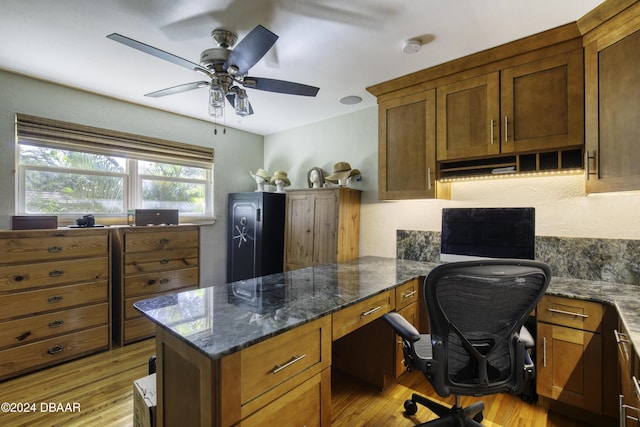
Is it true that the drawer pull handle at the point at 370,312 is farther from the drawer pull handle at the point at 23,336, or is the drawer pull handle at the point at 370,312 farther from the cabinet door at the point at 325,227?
the drawer pull handle at the point at 23,336

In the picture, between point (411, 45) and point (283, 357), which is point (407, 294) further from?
point (411, 45)

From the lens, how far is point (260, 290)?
1676 mm

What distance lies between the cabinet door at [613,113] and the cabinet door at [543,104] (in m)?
0.07

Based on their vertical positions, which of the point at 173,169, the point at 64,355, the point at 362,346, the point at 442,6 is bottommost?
the point at 64,355

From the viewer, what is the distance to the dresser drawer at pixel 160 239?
2.89 m

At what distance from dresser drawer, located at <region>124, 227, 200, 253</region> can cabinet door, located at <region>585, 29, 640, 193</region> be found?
135 inches

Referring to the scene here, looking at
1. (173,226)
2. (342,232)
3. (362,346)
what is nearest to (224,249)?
(173,226)

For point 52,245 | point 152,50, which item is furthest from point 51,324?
point 152,50

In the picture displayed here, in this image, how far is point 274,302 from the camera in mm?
1452

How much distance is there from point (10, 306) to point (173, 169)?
1.93 metres

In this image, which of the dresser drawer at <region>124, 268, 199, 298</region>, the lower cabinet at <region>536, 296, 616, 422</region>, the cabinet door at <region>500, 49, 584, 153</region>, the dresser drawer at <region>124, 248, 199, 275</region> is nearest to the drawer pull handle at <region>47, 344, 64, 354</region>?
the dresser drawer at <region>124, 268, 199, 298</region>

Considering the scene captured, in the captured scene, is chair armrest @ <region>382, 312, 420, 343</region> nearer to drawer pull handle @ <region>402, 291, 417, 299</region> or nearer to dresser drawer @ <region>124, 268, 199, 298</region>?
drawer pull handle @ <region>402, 291, 417, 299</region>

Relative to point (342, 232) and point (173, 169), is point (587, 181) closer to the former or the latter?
point (342, 232)

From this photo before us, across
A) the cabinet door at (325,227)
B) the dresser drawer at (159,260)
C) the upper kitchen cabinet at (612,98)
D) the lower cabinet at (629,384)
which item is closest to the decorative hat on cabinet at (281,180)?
the cabinet door at (325,227)
